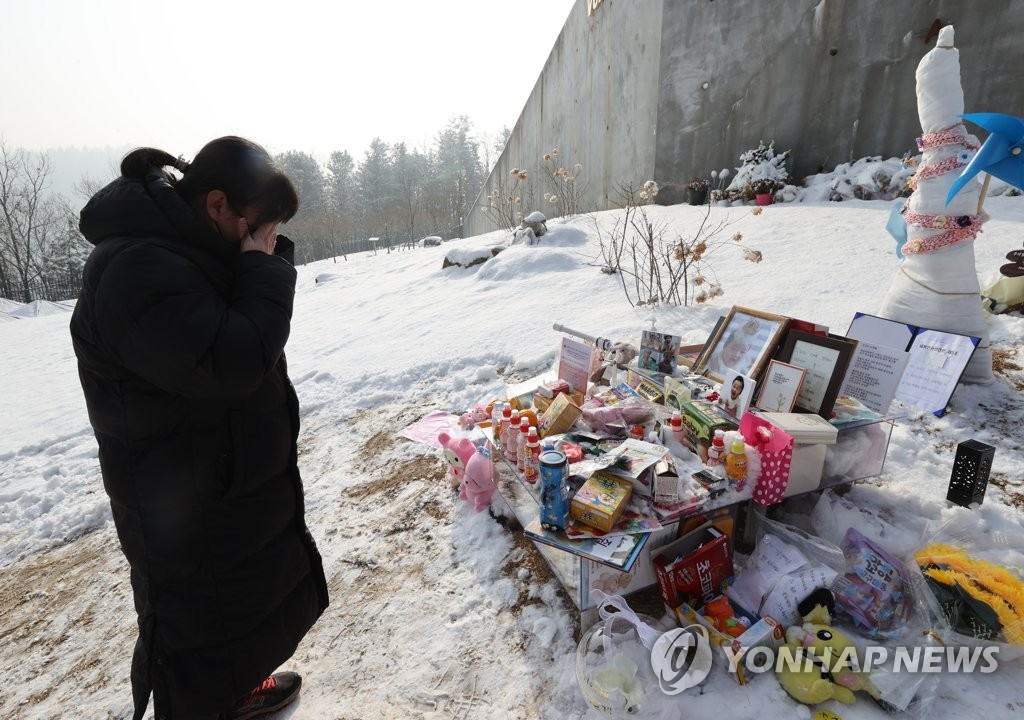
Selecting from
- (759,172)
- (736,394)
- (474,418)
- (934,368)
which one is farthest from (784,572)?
(759,172)

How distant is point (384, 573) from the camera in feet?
7.86

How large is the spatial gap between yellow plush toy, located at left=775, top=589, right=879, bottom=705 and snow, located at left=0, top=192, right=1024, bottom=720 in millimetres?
47

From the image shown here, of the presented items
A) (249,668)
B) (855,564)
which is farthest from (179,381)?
(855,564)


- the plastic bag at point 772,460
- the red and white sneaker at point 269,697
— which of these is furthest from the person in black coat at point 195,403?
the plastic bag at point 772,460

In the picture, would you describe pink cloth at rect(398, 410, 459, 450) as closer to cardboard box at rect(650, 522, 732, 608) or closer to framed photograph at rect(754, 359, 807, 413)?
cardboard box at rect(650, 522, 732, 608)

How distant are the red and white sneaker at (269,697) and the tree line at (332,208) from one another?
20.1 meters

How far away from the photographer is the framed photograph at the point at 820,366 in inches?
86.0

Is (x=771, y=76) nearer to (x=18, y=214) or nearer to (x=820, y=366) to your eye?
(x=820, y=366)

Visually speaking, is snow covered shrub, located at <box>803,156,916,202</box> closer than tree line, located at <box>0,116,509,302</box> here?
Yes

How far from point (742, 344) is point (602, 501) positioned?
132cm

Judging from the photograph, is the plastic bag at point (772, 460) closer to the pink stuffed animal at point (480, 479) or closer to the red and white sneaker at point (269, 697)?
the pink stuffed animal at point (480, 479)

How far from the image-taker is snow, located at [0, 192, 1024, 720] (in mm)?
1812

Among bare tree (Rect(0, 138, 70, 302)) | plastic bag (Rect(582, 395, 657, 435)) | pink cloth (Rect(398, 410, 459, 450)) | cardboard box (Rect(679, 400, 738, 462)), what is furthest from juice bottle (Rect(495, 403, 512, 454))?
bare tree (Rect(0, 138, 70, 302))

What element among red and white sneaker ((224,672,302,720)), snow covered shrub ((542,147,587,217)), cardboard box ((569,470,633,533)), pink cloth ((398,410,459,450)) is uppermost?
snow covered shrub ((542,147,587,217))
